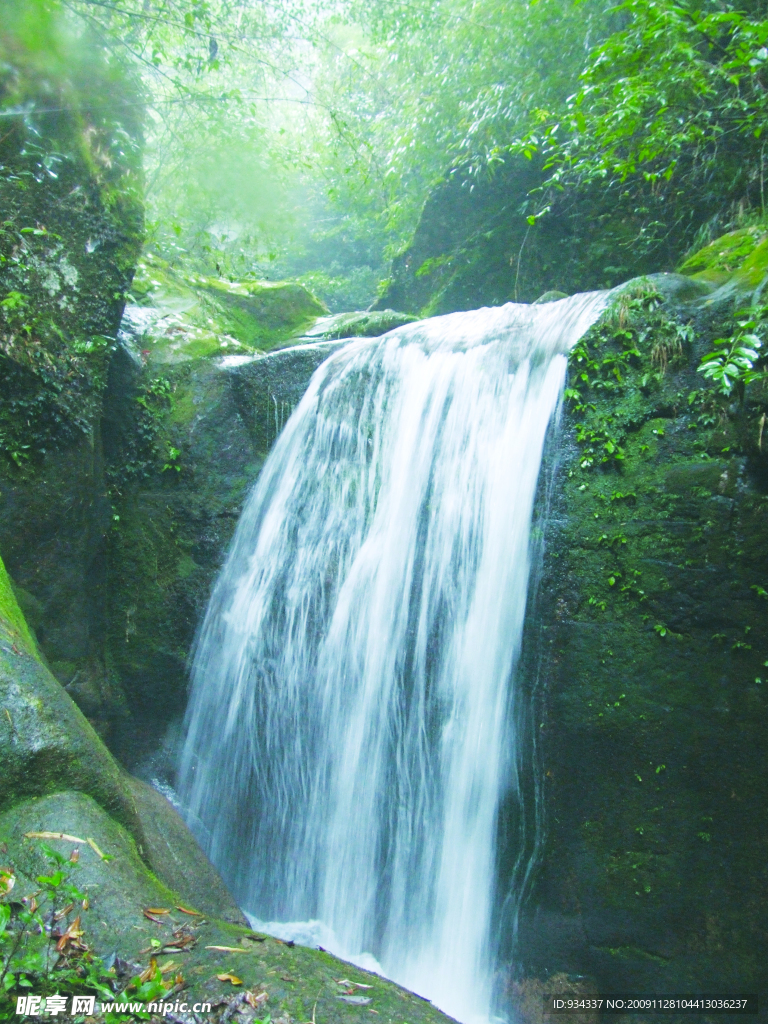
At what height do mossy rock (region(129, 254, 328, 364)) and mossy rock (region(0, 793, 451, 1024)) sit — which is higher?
mossy rock (region(129, 254, 328, 364))

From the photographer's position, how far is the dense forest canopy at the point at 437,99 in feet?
17.3

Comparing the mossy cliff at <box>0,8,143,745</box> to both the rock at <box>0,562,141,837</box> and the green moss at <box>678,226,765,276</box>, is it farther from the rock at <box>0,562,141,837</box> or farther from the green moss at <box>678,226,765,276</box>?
the green moss at <box>678,226,765,276</box>

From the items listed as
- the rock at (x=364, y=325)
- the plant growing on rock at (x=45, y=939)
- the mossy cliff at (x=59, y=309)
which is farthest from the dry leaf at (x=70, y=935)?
the rock at (x=364, y=325)

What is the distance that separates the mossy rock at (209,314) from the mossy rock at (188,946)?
5408mm

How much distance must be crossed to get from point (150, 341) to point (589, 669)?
5900 mm

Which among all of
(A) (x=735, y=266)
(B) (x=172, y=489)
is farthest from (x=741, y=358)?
(B) (x=172, y=489)

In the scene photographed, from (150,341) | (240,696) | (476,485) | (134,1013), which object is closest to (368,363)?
(476,485)

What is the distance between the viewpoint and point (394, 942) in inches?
167

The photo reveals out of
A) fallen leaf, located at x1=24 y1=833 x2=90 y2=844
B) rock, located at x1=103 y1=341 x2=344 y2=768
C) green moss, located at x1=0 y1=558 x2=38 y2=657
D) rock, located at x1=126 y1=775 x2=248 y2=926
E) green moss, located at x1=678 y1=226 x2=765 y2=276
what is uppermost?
→ green moss, located at x1=678 y1=226 x2=765 y2=276

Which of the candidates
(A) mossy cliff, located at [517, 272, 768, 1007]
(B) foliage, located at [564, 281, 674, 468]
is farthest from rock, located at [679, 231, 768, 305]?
(B) foliage, located at [564, 281, 674, 468]

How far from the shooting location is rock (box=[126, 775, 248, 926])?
3869 mm

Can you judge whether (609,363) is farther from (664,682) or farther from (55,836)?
(55,836)

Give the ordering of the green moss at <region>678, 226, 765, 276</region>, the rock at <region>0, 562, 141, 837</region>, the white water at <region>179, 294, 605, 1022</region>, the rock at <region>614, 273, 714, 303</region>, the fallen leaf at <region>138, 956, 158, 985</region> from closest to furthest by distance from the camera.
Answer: the fallen leaf at <region>138, 956, 158, 985</region> → the rock at <region>0, 562, 141, 837</region> → the white water at <region>179, 294, 605, 1022</region> → the rock at <region>614, 273, 714, 303</region> → the green moss at <region>678, 226, 765, 276</region>

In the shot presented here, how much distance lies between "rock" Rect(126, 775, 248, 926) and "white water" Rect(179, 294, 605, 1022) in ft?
2.26
